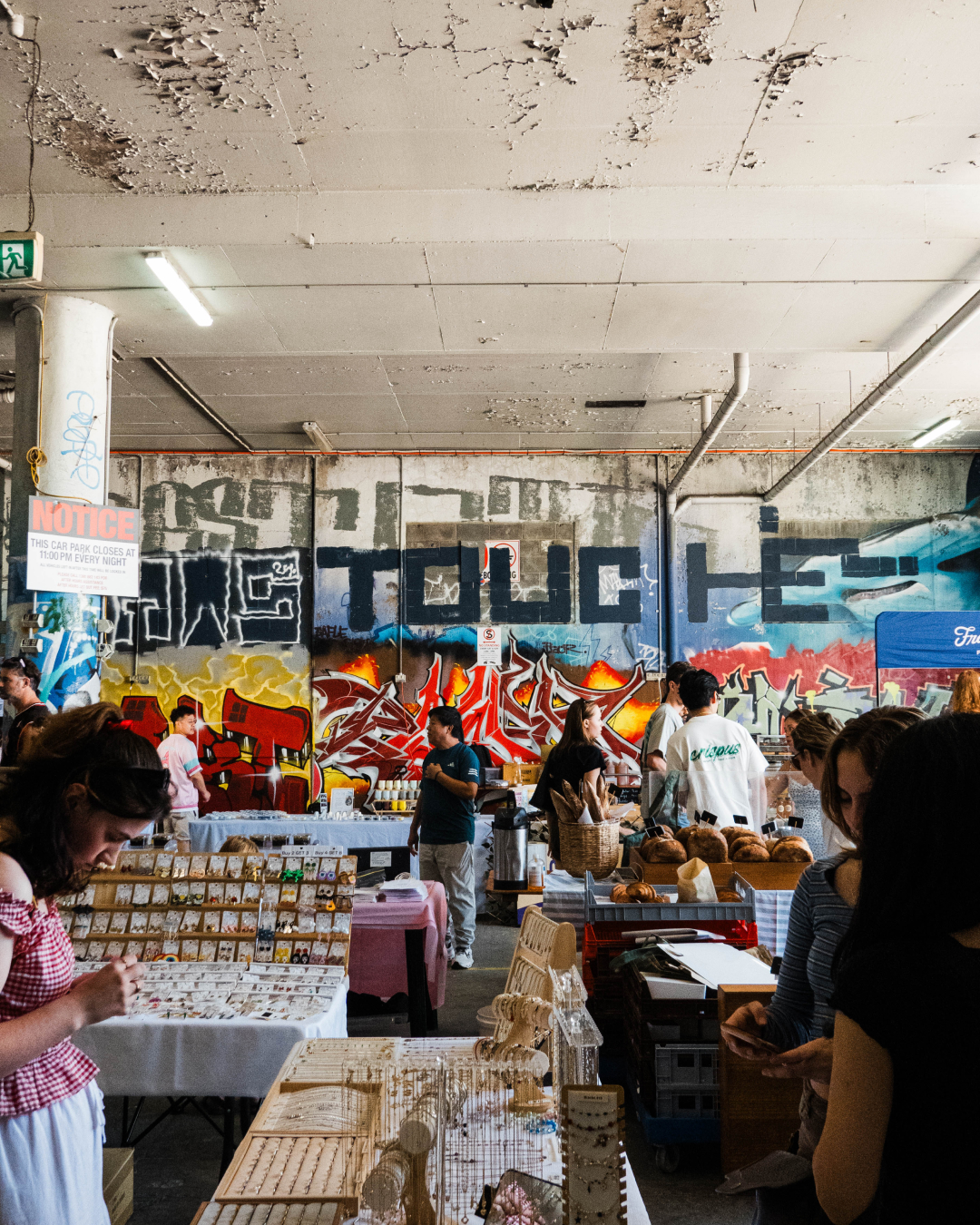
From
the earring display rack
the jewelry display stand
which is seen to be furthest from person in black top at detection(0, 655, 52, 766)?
the jewelry display stand

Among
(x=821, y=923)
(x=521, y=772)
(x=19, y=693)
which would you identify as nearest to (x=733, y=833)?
(x=821, y=923)

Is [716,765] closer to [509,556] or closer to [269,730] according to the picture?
[509,556]

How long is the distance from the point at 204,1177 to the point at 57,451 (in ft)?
13.6

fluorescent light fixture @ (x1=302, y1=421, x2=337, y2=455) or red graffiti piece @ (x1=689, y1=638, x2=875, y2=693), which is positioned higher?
fluorescent light fixture @ (x1=302, y1=421, x2=337, y2=455)

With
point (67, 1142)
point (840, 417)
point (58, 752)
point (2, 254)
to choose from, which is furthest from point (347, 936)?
point (840, 417)

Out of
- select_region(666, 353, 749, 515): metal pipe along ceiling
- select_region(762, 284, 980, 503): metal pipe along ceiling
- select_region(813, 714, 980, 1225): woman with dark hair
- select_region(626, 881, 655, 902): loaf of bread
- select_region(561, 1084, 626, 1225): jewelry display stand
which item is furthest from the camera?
select_region(666, 353, 749, 515): metal pipe along ceiling

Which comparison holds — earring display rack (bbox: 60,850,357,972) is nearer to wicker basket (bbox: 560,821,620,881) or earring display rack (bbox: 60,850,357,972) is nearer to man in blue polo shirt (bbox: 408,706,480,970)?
wicker basket (bbox: 560,821,620,881)

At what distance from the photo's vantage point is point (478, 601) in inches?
438

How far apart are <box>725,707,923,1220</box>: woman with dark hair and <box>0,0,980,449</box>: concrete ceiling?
3.30 metres

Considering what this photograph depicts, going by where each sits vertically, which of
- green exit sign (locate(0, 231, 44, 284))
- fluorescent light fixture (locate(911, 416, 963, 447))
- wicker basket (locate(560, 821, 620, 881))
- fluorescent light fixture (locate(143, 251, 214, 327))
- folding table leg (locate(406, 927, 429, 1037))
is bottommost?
folding table leg (locate(406, 927, 429, 1037))

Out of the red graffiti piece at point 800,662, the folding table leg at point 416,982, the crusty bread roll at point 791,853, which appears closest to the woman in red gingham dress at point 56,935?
the folding table leg at point 416,982

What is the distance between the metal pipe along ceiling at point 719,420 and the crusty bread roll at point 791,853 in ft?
14.2

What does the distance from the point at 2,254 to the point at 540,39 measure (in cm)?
274

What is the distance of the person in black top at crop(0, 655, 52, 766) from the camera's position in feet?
17.8
